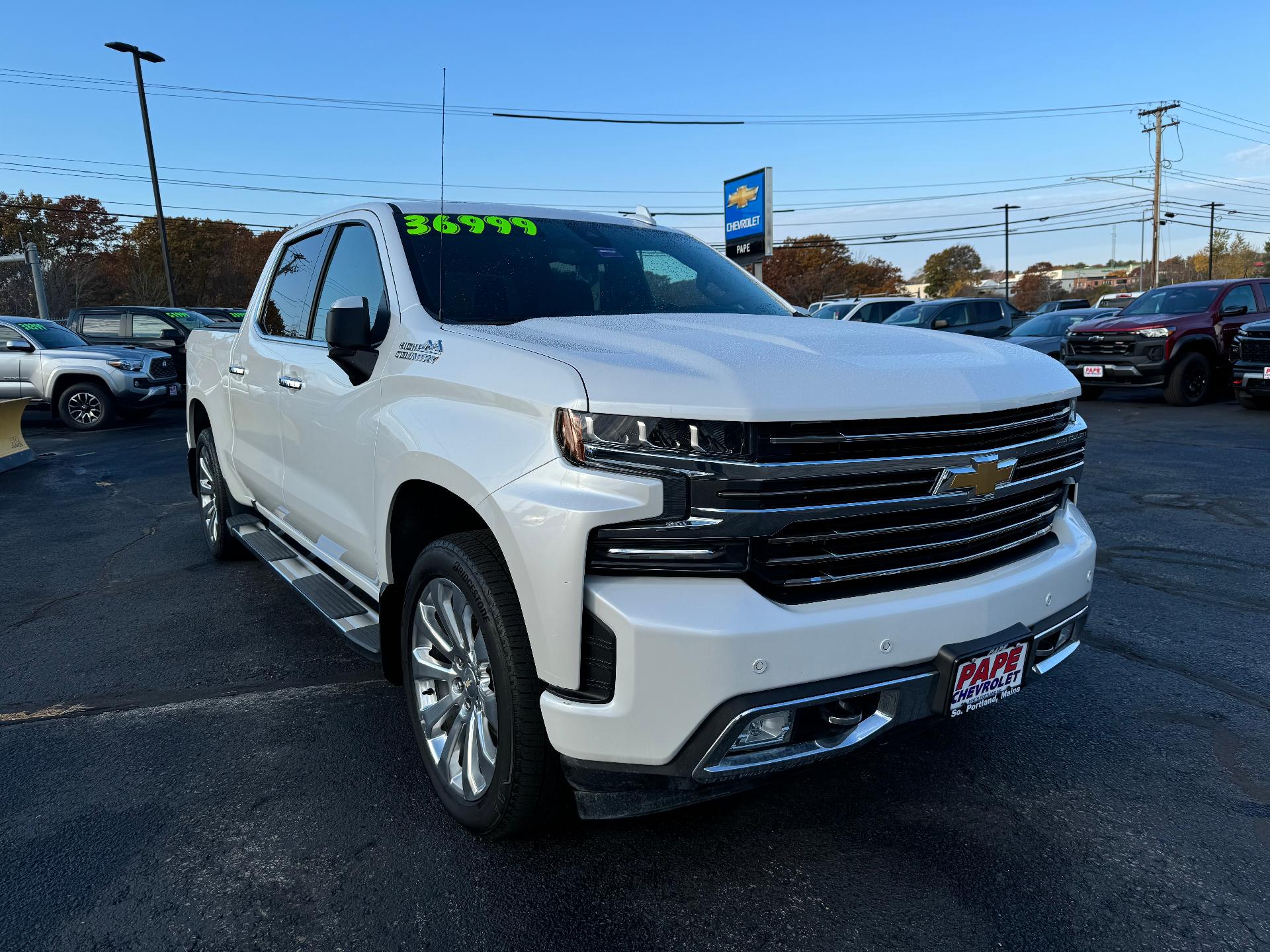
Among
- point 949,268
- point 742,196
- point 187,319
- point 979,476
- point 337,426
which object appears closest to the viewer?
point 979,476

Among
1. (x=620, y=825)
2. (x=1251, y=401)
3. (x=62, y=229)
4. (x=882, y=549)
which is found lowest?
(x=620, y=825)

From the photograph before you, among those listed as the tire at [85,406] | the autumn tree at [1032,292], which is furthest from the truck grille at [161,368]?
the autumn tree at [1032,292]

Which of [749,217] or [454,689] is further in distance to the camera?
[749,217]

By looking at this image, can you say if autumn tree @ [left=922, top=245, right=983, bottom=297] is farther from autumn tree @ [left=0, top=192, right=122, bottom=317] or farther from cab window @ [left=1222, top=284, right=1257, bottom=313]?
cab window @ [left=1222, top=284, right=1257, bottom=313]

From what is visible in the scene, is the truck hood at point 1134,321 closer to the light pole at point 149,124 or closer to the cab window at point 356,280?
the cab window at point 356,280

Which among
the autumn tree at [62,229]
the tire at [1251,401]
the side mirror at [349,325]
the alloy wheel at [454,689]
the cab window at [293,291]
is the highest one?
the autumn tree at [62,229]

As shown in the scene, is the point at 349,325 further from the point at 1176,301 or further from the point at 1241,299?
the point at 1241,299

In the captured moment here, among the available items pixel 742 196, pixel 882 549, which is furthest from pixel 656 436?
pixel 742 196

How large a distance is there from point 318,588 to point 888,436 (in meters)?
2.59

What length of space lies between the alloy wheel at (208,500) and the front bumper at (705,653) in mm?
4325

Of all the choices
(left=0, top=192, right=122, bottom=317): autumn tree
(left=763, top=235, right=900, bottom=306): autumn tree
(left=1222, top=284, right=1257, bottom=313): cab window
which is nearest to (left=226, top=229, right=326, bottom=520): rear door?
(left=1222, top=284, right=1257, bottom=313): cab window

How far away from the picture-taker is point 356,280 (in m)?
3.60

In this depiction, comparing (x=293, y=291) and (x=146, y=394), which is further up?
(x=293, y=291)

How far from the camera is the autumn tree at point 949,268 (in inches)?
3986
